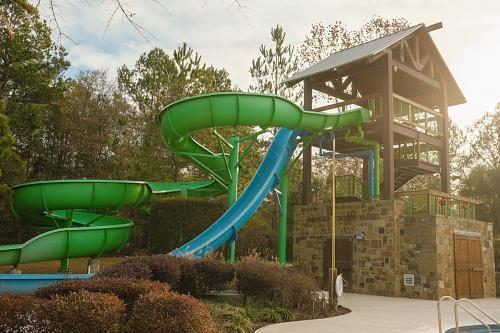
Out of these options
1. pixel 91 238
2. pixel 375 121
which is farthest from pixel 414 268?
pixel 91 238

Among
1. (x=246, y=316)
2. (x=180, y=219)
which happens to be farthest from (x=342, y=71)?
(x=246, y=316)

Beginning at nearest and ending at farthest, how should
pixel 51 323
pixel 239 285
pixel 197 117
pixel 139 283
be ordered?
pixel 51 323, pixel 139 283, pixel 239 285, pixel 197 117

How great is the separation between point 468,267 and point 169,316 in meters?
14.7

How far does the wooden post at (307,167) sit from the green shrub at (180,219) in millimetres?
4580

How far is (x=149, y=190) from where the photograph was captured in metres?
20.0

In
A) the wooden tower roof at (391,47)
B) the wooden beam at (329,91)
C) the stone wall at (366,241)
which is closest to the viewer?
the stone wall at (366,241)

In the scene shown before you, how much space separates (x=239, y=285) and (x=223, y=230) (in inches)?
202

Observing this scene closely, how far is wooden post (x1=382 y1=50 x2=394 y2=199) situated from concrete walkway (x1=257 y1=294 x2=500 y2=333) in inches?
195

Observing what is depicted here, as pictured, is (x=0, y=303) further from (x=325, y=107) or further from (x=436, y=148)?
(x=436, y=148)

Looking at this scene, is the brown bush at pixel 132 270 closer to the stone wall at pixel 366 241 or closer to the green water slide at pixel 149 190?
the green water slide at pixel 149 190

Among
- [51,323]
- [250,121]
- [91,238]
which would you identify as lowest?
[51,323]

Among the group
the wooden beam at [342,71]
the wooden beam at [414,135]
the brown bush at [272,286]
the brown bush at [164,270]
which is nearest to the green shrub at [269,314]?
the brown bush at [272,286]

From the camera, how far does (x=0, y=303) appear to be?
6715 millimetres

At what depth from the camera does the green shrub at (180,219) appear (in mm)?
23125
